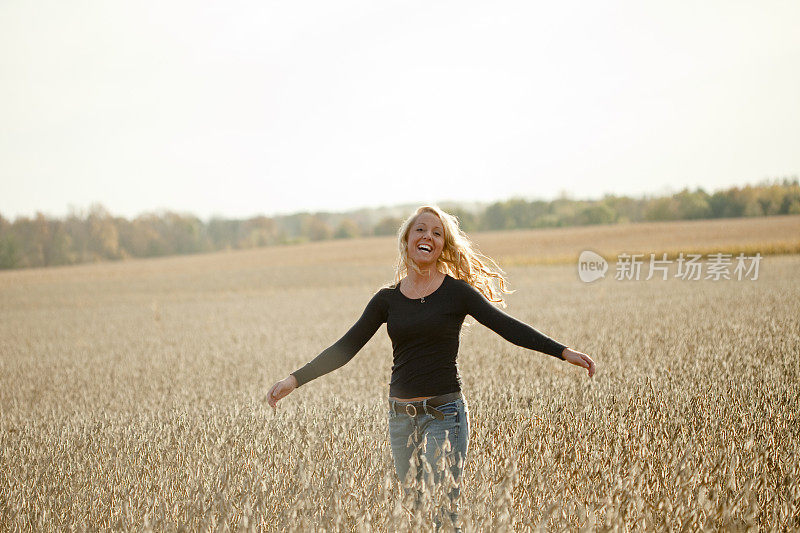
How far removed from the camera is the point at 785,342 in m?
6.43

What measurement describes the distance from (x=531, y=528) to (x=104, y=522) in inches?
72.4

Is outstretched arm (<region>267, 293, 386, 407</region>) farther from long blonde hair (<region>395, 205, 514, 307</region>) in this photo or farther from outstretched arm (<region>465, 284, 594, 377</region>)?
outstretched arm (<region>465, 284, 594, 377</region>)

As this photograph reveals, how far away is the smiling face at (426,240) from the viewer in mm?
2822

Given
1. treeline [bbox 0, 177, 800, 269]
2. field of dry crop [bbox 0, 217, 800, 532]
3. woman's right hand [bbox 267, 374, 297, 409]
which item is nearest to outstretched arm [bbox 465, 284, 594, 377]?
field of dry crop [bbox 0, 217, 800, 532]

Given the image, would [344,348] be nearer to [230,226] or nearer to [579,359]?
[579,359]

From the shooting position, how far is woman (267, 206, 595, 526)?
8.86 ft

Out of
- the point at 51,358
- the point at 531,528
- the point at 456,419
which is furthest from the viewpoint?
the point at 51,358

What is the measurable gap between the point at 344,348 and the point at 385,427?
4.18ft

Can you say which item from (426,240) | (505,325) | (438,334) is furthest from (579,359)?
(426,240)

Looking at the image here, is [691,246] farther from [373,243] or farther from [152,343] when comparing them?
[152,343]

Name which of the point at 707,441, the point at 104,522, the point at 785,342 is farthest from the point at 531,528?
the point at 785,342

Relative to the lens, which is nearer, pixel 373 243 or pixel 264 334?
pixel 264 334

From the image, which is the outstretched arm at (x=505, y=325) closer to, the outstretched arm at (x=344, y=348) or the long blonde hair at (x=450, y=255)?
the long blonde hair at (x=450, y=255)

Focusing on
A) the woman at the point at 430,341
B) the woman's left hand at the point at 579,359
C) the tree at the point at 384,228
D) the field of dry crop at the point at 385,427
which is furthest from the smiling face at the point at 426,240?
the tree at the point at 384,228
